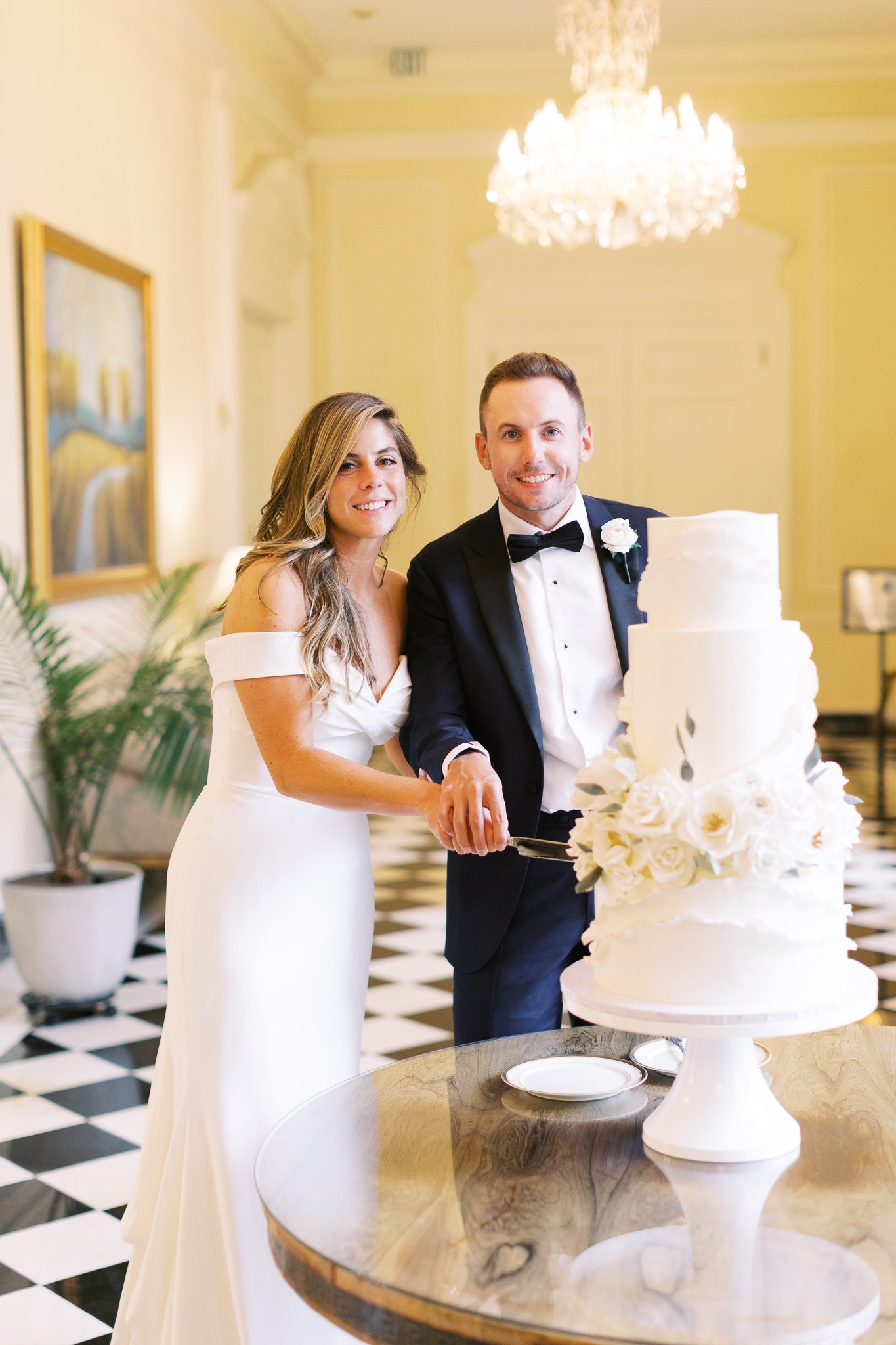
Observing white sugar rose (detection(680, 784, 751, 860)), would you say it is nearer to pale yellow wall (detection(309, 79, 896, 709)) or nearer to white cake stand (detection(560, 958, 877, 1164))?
white cake stand (detection(560, 958, 877, 1164))

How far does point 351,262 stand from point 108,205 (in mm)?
4213

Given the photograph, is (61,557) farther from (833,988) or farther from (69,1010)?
(833,988)

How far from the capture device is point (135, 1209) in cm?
237

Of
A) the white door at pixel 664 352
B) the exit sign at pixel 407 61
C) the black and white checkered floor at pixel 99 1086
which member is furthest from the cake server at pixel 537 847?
the exit sign at pixel 407 61

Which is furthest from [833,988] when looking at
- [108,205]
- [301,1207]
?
[108,205]

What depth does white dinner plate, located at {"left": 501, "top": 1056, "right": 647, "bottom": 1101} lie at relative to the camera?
188cm

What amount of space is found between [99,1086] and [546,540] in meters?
2.35

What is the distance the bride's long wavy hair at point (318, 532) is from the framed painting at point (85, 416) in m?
3.28

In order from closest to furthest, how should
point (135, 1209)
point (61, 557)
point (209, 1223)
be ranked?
point (209, 1223) → point (135, 1209) → point (61, 557)

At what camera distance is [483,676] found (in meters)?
2.49

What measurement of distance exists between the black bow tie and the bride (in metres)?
0.24

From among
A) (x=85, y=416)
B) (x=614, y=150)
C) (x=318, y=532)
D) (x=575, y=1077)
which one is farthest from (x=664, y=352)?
(x=575, y=1077)

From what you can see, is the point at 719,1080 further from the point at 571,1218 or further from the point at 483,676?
the point at 483,676

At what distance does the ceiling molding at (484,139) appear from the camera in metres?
9.99
